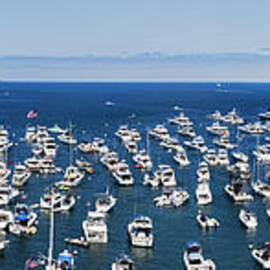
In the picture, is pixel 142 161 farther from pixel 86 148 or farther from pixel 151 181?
pixel 86 148

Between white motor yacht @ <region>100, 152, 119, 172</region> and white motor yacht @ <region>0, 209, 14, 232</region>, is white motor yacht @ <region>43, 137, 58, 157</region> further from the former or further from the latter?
white motor yacht @ <region>0, 209, 14, 232</region>

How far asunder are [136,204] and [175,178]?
23.7 meters

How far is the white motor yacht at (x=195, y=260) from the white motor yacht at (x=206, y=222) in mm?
12611

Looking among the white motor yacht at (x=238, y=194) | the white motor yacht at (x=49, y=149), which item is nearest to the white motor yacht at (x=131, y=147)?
the white motor yacht at (x=49, y=149)

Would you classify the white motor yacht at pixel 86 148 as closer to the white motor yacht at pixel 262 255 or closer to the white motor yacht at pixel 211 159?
the white motor yacht at pixel 211 159

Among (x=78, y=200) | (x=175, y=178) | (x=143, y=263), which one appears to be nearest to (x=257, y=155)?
(x=175, y=178)

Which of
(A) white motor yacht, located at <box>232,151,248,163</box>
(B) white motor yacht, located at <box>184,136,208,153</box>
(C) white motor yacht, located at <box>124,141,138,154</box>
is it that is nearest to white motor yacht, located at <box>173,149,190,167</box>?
(A) white motor yacht, located at <box>232,151,248,163</box>

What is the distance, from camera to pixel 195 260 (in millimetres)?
75688

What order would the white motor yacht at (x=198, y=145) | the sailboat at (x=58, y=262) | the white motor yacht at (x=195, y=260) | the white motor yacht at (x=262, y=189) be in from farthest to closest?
the white motor yacht at (x=198, y=145) → the white motor yacht at (x=262, y=189) → the white motor yacht at (x=195, y=260) → the sailboat at (x=58, y=262)

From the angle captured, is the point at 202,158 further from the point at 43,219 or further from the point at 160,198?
the point at 43,219

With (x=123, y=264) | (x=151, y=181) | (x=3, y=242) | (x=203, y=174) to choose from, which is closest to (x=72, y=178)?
(x=151, y=181)

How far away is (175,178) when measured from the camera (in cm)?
12812

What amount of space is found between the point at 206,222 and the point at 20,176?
45.5 meters

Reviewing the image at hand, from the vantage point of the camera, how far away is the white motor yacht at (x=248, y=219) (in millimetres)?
92875
